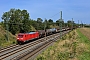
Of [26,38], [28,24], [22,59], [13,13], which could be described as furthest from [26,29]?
[22,59]

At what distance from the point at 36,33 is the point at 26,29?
2844cm

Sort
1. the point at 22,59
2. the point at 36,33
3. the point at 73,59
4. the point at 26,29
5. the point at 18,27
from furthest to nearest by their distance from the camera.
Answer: the point at 26,29 < the point at 18,27 < the point at 36,33 < the point at 22,59 < the point at 73,59

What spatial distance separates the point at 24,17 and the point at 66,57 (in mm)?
69075

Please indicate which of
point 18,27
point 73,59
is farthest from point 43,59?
point 18,27

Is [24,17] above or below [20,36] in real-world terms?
above

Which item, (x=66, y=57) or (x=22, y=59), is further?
(x=22, y=59)

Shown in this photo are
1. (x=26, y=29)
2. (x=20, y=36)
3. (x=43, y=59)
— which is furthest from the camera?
(x=26, y=29)

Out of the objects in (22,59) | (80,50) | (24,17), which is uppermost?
(24,17)

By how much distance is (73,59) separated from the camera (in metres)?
19.1

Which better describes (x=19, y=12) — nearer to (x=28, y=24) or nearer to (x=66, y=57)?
(x=28, y=24)

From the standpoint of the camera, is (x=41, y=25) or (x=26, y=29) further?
(x=41, y=25)

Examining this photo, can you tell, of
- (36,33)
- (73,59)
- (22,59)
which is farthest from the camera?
(36,33)

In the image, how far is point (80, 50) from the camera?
2388 cm

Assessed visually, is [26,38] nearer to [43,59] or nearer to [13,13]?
[43,59]
